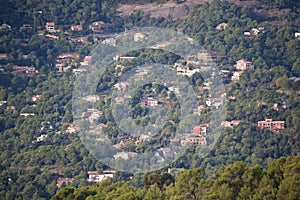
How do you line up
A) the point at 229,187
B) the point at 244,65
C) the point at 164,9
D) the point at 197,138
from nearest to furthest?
the point at 229,187 < the point at 197,138 < the point at 244,65 < the point at 164,9

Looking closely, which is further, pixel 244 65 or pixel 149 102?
pixel 244 65

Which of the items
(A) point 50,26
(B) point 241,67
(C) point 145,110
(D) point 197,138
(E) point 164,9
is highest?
(E) point 164,9

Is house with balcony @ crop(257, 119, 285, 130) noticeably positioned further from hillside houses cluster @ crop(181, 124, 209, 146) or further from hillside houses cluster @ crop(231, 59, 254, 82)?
hillside houses cluster @ crop(231, 59, 254, 82)

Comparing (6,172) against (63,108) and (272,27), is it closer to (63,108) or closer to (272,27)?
(63,108)

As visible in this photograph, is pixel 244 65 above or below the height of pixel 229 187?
below

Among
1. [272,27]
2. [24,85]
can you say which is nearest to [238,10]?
[272,27]

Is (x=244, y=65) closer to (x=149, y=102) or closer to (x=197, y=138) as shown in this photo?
(x=149, y=102)

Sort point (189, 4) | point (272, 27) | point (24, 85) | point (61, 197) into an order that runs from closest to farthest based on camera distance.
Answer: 1. point (61, 197)
2. point (24, 85)
3. point (272, 27)
4. point (189, 4)

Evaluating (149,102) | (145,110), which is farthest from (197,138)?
(149,102)
